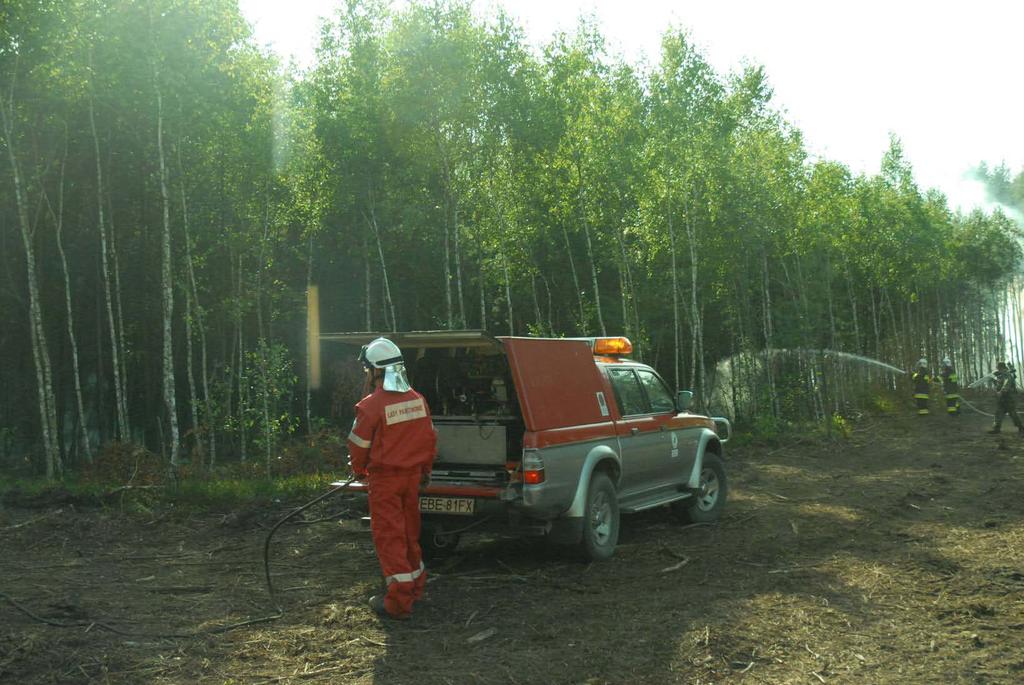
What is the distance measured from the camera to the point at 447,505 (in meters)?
8.23

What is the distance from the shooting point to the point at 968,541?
942 centimetres

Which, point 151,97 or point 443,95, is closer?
point 151,97

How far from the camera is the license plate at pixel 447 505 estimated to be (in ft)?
26.8

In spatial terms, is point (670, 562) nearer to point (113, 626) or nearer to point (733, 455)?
point (113, 626)

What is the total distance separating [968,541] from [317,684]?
Result: 21.8 feet

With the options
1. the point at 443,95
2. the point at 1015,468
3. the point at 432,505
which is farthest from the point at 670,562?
the point at 443,95

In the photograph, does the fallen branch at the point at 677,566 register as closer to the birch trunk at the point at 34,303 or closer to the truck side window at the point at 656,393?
the truck side window at the point at 656,393

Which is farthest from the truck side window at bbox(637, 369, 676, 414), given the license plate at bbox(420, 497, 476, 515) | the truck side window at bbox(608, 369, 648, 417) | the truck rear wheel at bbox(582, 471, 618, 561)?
the license plate at bbox(420, 497, 476, 515)

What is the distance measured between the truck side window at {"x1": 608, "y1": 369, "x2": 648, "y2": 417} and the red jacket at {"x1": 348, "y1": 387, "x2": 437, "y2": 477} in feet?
9.36

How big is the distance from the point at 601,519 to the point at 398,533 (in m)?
2.49

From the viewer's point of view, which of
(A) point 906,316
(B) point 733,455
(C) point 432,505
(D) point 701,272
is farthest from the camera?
(A) point 906,316

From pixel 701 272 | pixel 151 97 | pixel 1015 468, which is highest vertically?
pixel 151 97

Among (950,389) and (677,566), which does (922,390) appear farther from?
(677,566)

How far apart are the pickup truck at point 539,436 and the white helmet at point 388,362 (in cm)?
83
